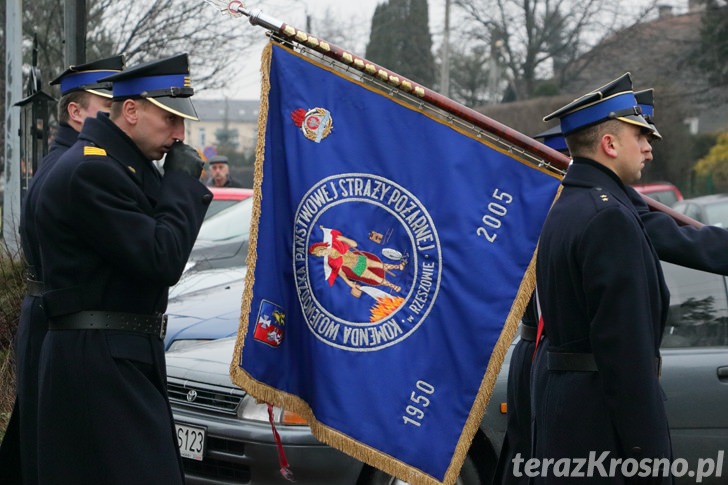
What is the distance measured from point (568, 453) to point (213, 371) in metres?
2.47

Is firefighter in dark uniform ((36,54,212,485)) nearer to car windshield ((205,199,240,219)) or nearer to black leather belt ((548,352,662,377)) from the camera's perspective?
black leather belt ((548,352,662,377))

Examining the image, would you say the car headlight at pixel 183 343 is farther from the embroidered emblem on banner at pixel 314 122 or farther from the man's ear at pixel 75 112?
the embroidered emblem on banner at pixel 314 122

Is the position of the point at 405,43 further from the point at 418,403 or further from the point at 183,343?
the point at 418,403

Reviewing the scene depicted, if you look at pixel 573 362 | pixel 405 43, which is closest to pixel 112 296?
pixel 573 362

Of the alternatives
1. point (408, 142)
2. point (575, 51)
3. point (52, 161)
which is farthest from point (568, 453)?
point (575, 51)

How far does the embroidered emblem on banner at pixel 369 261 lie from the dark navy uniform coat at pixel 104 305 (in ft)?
1.66

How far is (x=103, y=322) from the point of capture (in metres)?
3.46

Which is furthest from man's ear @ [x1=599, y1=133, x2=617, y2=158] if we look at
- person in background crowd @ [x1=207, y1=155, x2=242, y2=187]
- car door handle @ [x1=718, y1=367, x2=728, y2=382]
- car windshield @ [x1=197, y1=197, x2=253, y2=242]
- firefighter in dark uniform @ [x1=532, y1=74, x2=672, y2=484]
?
person in background crowd @ [x1=207, y1=155, x2=242, y2=187]

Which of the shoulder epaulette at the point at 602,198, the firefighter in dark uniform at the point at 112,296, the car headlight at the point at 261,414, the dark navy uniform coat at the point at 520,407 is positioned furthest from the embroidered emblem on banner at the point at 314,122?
the car headlight at the point at 261,414

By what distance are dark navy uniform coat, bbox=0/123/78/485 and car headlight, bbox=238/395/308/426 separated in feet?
4.51

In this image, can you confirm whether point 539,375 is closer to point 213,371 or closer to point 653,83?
point 213,371

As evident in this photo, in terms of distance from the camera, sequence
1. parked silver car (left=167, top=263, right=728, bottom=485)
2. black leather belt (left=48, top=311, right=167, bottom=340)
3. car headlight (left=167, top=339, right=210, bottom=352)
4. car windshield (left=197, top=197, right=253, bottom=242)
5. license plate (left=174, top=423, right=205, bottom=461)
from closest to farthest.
A: black leather belt (left=48, top=311, right=167, bottom=340)
parked silver car (left=167, top=263, right=728, bottom=485)
license plate (left=174, top=423, right=205, bottom=461)
car headlight (left=167, top=339, right=210, bottom=352)
car windshield (left=197, top=197, right=253, bottom=242)

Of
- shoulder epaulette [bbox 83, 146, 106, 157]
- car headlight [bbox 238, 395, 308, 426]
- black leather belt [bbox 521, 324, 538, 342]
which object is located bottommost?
car headlight [bbox 238, 395, 308, 426]

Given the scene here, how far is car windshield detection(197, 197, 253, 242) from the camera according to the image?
8.66 m
